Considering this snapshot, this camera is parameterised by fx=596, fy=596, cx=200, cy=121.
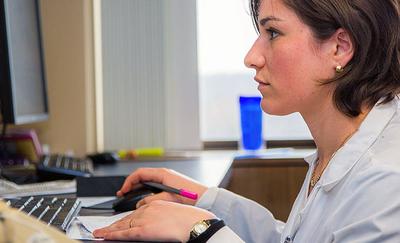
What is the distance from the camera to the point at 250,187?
7.66ft

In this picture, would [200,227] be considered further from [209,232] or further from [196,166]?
[196,166]

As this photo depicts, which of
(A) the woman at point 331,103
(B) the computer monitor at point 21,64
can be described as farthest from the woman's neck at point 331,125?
(B) the computer monitor at point 21,64

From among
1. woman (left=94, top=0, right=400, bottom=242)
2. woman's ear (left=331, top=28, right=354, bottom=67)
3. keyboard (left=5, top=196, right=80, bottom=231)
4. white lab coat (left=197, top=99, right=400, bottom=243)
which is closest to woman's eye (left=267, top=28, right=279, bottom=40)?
woman (left=94, top=0, right=400, bottom=242)

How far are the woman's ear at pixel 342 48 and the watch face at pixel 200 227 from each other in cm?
38

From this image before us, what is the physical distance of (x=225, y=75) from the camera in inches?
104

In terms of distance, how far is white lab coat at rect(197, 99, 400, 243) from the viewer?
0.87 m

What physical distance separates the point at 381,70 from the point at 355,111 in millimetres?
89

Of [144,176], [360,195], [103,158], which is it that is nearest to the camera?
[360,195]

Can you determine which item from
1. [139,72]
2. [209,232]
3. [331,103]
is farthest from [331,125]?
[139,72]

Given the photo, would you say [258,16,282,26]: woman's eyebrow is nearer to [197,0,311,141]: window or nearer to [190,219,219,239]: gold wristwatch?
[190,219,219,239]: gold wristwatch

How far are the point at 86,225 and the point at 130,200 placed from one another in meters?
0.22

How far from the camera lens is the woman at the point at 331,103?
3.01 feet

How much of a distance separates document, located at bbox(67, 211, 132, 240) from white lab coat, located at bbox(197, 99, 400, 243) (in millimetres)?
203

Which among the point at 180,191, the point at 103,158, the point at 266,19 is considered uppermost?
the point at 266,19
